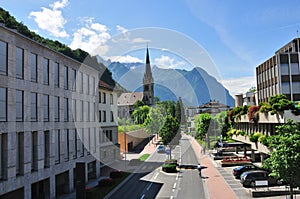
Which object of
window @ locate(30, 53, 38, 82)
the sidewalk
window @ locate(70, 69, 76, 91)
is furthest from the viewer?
window @ locate(70, 69, 76, 91)

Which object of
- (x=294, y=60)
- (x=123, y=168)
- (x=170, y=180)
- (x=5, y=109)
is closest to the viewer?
(x=5, y=109)

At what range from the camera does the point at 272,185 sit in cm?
2661

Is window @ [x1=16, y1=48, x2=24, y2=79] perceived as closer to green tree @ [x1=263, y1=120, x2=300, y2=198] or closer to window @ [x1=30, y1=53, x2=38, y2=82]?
window @ [x1=30, y1=53, x2=38, y2=82]

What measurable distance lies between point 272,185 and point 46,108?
2014 cm

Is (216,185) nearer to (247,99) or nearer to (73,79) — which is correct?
(73,79)

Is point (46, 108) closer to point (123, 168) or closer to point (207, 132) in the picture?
point (123, 168)

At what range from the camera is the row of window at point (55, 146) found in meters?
18.5

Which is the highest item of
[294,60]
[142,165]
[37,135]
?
[294,60]

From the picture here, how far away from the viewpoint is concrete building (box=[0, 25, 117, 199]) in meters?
18.8

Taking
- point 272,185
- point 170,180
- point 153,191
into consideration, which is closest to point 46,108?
point 153,191

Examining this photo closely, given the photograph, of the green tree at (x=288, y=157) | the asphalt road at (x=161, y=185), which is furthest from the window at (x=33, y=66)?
the green tree at (x=288, y=157)

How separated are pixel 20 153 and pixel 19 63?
5993 millimetres

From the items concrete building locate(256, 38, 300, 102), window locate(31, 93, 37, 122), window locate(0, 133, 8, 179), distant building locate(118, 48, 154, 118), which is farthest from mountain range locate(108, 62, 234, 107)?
distant building locate(118, 48, 154, 118)

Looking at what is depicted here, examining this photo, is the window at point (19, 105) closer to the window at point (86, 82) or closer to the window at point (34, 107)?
the window at point (34, 107)
